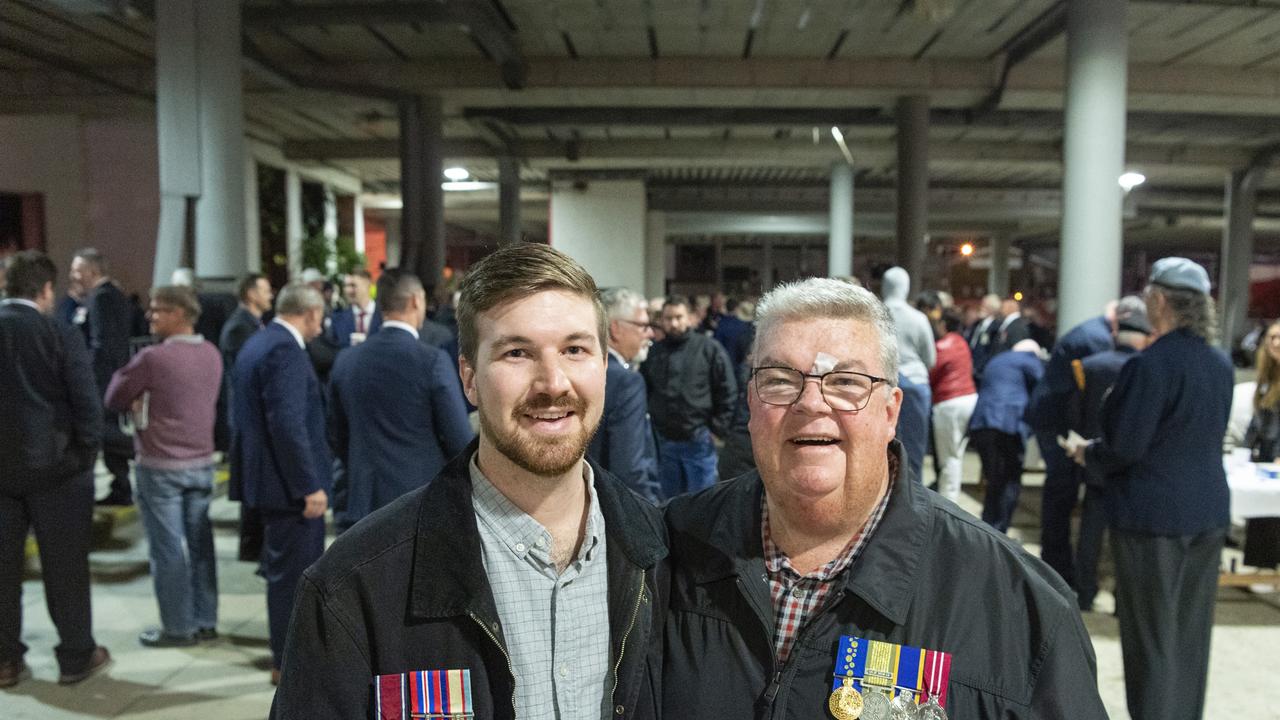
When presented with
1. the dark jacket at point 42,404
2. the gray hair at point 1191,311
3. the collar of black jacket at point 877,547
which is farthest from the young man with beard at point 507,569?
the dark jacket at point 42,404

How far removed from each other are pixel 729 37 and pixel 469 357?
9.46m

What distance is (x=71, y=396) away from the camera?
3926 mm

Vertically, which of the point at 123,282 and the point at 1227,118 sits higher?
the point at 1227,118

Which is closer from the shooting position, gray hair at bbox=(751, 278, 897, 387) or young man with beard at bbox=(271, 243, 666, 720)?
young man with beard at bbox=(271, 243, 666, 720)

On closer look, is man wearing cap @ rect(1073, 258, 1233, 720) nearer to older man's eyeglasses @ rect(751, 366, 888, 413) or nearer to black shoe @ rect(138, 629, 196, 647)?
older man's eyeglasses @ rect(751, 366, 888, 413)

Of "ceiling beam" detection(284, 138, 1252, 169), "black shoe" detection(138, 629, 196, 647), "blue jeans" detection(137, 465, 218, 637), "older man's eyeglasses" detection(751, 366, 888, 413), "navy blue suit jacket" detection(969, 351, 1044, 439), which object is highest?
"ceiling beam" detection(284, 138, 1252, 169)

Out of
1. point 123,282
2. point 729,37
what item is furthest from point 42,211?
point 729,37

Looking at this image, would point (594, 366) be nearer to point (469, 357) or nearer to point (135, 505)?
point (469, 357)

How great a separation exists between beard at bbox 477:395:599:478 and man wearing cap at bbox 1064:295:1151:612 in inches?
155

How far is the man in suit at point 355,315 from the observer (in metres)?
6.31

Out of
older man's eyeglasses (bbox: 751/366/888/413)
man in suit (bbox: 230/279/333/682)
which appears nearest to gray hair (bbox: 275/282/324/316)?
man in suit (bbox: 230/279/333/682)

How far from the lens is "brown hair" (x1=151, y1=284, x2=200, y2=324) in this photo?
4.23m

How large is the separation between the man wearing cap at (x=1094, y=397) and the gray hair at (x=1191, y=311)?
1.48m

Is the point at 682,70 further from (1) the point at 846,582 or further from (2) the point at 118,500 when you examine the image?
(1) the point at 846,582
